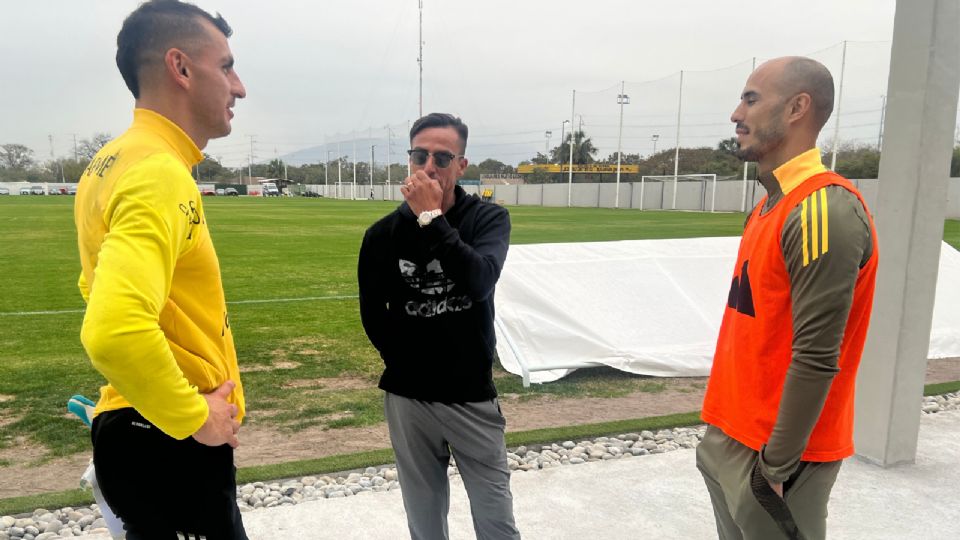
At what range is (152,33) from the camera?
1601 millimetres

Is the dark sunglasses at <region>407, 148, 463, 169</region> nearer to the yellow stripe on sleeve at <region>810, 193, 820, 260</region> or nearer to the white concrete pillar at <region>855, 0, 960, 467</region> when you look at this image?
the yellow stripe on sleeve at <region>810, 193, 820, 260</region>

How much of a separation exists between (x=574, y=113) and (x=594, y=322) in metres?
57.1

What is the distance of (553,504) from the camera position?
3.48m

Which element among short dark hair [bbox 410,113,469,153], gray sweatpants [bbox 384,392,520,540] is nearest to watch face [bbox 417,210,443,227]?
short dark hair [bbox 410,113,469,153]

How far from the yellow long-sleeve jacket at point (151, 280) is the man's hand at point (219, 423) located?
0.13 feet

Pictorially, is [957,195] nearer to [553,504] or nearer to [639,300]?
[639,300]

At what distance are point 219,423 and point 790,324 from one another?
5.06ft

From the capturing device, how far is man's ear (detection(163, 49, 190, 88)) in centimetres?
161

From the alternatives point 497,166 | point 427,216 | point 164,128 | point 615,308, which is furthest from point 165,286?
point 497,166

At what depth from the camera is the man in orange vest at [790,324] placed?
5.38ft

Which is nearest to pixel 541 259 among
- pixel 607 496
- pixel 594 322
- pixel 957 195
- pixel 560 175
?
pixel 594 322

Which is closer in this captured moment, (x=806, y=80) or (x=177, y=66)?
(x=177, y=66)

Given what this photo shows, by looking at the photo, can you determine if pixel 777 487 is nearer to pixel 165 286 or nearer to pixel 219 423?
pixel 219 423

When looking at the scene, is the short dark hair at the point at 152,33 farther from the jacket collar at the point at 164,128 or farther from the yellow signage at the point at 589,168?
the yellow signage at the point at 589,168
